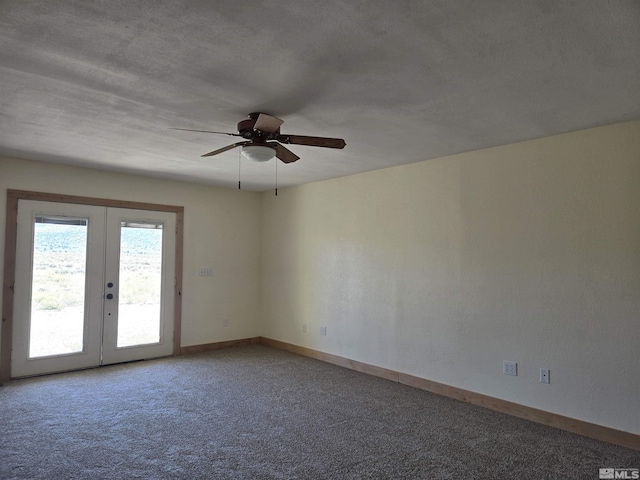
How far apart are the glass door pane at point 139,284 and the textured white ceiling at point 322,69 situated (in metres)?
1.87

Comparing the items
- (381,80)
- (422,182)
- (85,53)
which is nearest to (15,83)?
(85,53)

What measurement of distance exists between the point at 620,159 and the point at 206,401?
162 inches

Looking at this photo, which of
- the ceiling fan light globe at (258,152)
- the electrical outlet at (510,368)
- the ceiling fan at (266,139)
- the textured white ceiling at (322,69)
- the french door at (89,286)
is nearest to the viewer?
the textured white ceiling at (322,69)

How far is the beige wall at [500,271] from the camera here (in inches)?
127

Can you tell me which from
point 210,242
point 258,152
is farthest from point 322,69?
point 210,242

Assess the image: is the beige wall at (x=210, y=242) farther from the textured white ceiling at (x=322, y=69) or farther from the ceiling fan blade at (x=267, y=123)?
the ceiling fan blade at (x=267, y=123)

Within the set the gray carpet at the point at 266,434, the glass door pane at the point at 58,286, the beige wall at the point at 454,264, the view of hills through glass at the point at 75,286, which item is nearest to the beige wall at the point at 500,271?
the beige wall at the point at 454,264

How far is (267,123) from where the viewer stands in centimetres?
285

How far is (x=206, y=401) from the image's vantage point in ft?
13.1

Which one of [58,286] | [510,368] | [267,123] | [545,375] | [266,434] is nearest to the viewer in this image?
[267,123]

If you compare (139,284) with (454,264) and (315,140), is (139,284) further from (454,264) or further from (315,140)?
(454,264)

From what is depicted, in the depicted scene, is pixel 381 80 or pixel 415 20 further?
pixel 381 80

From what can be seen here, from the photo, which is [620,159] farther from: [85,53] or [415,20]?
[85,53]

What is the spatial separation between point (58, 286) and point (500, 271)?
16.0 feet
